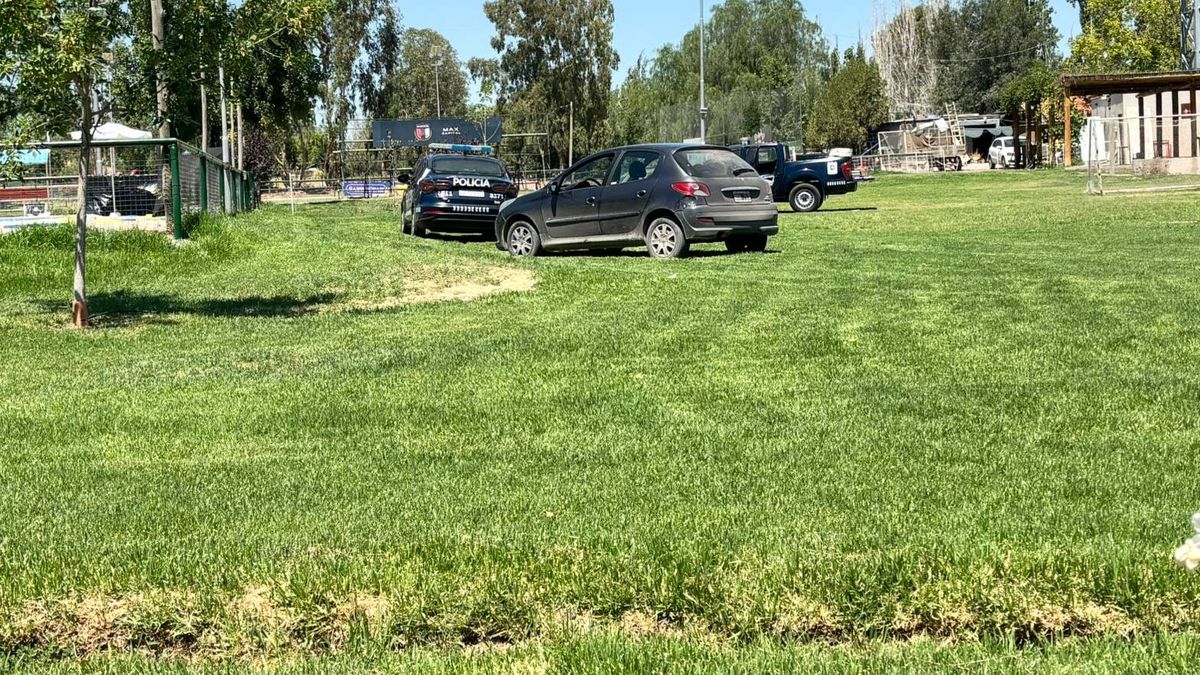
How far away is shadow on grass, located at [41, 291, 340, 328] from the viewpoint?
38.9 feet

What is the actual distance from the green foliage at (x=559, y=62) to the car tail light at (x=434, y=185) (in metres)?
58.7

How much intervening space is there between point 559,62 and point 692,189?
66602 millimetres

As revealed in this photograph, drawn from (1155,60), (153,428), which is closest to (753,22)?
(1155,60)

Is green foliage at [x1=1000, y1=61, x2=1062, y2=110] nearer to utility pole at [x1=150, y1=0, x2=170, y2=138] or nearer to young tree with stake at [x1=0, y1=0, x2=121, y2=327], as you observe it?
utility pole at [x1=150, y1=0, x2=170, y2=138]

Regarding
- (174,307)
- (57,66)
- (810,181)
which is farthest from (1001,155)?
(57,66)

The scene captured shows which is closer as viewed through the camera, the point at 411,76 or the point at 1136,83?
the point at 1136,83

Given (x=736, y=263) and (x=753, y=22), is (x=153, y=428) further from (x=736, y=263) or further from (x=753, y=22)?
(x=753, y=22)

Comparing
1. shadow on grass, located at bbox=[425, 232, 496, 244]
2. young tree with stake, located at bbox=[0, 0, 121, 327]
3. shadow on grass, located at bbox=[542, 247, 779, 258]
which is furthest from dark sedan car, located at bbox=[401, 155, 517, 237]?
young tree with stake, located at bbox=[0, 0, 121, 327]

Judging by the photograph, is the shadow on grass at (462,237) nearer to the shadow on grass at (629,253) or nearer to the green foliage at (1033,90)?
the shadow on grass at (629,253)

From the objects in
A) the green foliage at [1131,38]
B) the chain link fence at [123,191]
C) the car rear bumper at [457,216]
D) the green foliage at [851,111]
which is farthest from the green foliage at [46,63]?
the green foliage at [851,111]

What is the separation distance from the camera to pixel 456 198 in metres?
23.1

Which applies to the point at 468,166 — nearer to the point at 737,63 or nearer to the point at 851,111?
the point at 851,111

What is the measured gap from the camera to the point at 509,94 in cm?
8400

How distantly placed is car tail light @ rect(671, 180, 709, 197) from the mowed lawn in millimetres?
4508
